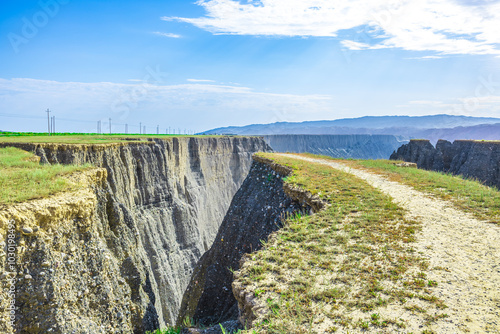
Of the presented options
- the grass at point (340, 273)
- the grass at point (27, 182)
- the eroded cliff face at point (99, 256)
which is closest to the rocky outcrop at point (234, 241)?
the eroded cliff face at point (99, 256)

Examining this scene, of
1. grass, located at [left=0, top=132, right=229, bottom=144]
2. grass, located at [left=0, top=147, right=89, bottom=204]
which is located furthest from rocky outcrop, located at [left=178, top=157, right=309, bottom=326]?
grass, located at [left=0, top=132, right=229, bottom=144]

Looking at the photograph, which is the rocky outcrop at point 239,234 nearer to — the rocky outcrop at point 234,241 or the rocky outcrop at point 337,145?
the rocky outcrop at point 234,241

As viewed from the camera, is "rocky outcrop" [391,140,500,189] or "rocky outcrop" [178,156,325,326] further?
"rocky outcrop" [391,140,500,189]

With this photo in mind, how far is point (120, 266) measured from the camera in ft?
41.5

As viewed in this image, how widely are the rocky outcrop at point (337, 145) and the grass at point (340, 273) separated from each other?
121m

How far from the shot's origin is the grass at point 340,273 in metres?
5.79

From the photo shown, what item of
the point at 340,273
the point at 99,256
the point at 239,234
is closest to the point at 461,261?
the point at 340,273

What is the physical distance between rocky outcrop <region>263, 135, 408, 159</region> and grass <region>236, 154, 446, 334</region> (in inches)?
4779

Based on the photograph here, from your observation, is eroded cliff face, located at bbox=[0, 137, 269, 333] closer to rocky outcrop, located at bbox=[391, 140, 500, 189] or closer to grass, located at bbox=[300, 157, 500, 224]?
grass, located at bbox=[300, 157, 500, 224]

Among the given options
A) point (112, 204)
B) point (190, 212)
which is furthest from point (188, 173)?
point (112, 204)

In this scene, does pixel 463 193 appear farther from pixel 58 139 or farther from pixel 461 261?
pixel 58 139

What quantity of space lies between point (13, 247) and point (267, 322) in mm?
5791

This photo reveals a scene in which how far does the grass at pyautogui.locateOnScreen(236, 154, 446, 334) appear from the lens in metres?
5.79

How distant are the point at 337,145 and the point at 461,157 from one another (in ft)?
334
